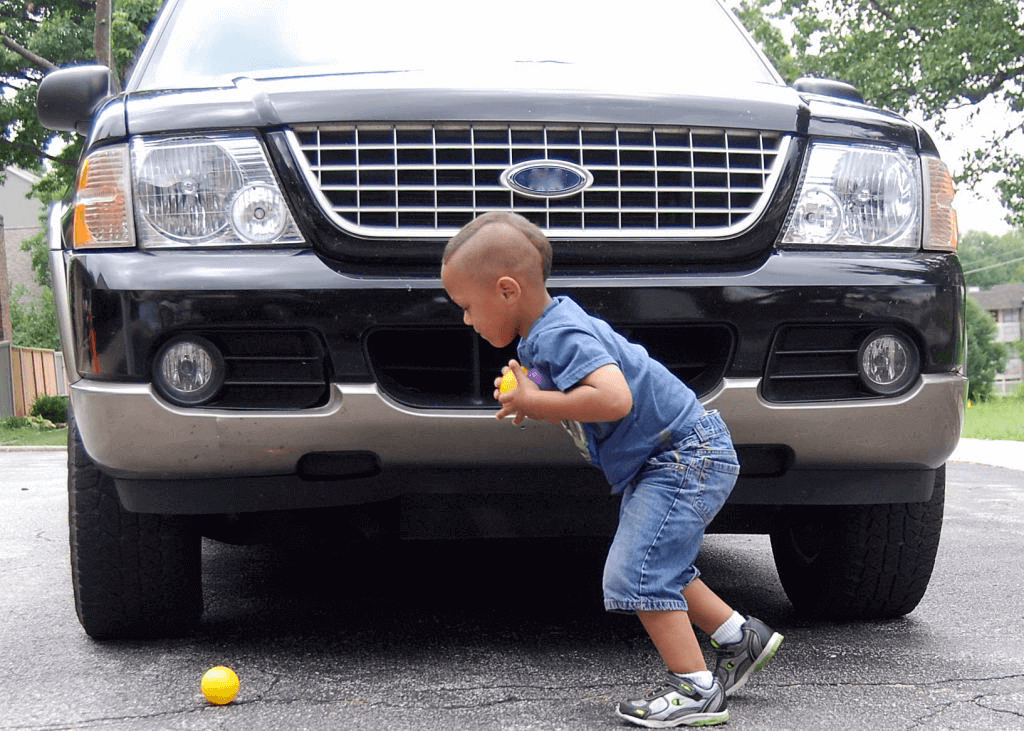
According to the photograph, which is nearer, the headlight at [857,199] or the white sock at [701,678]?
the white sock at [701,678]

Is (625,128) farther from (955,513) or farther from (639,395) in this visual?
(955,513)

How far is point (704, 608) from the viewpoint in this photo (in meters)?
2.77

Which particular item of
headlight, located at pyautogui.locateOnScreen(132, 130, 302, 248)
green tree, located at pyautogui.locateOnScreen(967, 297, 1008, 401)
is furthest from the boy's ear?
green tree, located at pyautogui.locateOnScreen(967, 297, 1008, 401)

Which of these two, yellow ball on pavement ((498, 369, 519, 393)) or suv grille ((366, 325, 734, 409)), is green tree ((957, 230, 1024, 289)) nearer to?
suv grille ((366, 325, 734, 409))

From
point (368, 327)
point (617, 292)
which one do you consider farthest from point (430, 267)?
point (617, 292)

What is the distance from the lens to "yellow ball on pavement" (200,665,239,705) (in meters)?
2.64

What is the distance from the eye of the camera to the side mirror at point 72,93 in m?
3.61

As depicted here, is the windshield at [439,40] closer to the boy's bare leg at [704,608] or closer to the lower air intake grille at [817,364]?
the lower air intake grille at [817,364]

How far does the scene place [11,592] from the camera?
425 centimetres

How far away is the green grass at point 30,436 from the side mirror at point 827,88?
13.8 m

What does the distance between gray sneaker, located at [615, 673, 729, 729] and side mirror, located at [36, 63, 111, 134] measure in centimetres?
229

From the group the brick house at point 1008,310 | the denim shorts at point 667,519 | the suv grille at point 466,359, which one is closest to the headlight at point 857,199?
the suv grille at point 466,359

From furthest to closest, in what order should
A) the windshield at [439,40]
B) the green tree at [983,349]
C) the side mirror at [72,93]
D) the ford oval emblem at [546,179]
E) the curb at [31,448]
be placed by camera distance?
1. the green tree at [983,349]
2. the curb at [31,448]
3. the side mirror at [72,93]
4. the windshield at [439,40]
5. the ford oval emblem at [546,179]

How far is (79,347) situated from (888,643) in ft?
6.89
